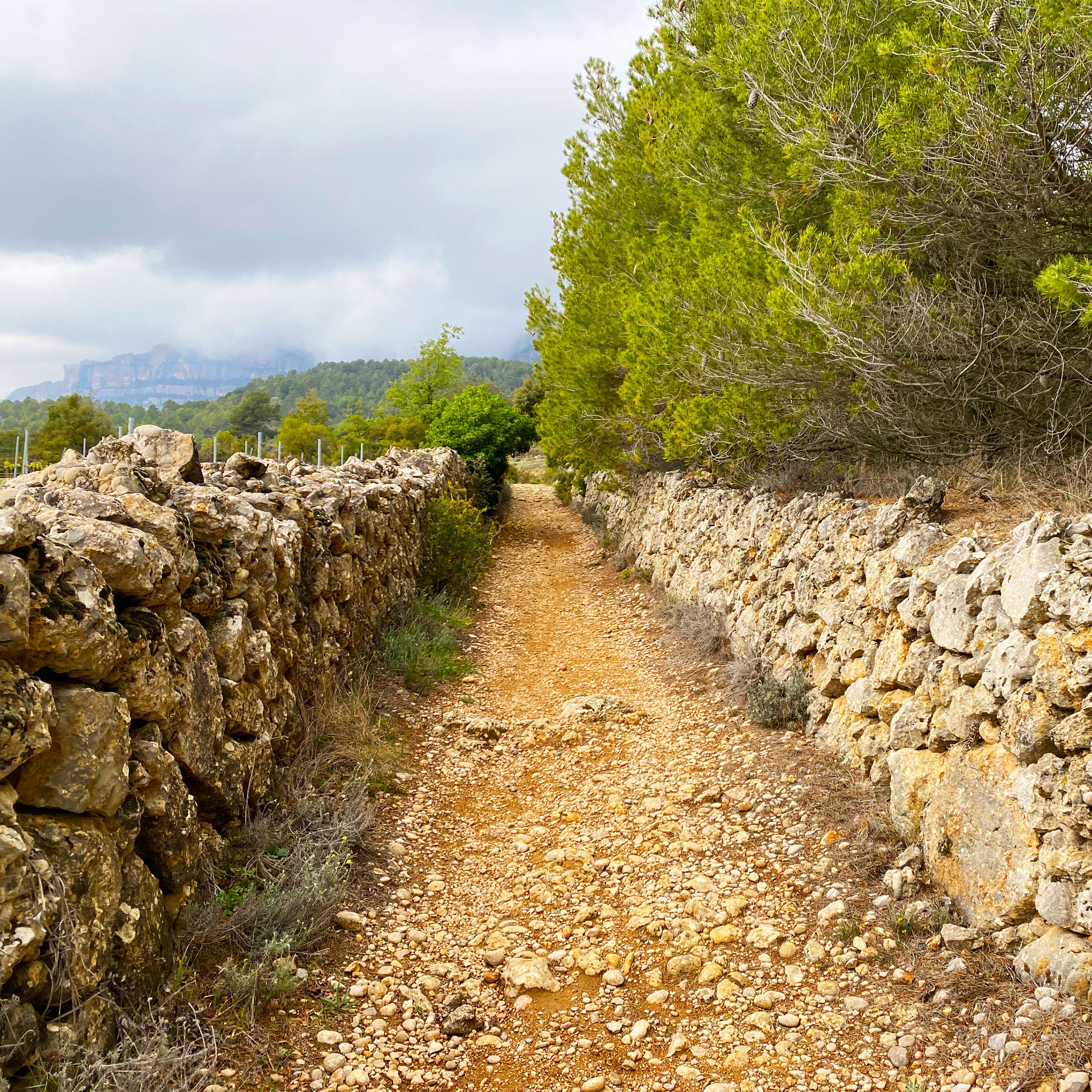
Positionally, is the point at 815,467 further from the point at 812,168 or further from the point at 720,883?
the point at 720,883

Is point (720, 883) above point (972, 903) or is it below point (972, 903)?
below

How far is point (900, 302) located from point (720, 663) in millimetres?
3749

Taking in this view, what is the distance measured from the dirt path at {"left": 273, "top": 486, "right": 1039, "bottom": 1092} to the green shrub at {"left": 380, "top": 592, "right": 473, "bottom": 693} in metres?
0.79

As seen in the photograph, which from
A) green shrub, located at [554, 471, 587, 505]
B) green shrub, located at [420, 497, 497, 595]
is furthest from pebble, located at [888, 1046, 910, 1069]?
green shrub, located at [554, 471, 587, 505]

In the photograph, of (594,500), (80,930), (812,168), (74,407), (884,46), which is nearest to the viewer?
(80,930)

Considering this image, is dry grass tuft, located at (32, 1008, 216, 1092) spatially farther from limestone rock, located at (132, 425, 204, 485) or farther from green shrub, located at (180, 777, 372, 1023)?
limestone rock, located at (132, 425, 204, 485)

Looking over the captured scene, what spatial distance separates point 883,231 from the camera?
245 inches

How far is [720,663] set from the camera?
7.82 meters

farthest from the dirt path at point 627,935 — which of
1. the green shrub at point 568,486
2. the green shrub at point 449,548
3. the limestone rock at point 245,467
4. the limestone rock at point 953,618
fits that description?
the green shrub at point 568,486

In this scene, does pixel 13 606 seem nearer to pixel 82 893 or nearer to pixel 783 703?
pixel 82 893

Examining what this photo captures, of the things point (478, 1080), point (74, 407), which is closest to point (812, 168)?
point (478, 1080)

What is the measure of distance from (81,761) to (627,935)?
9.44 feet

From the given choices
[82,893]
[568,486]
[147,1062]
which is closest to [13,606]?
[82,893]

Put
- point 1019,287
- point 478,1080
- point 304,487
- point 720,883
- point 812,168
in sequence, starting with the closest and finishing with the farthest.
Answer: point 478,1080 < point 720,883 < point 1019,287 < point 812,168 < point 304,487
